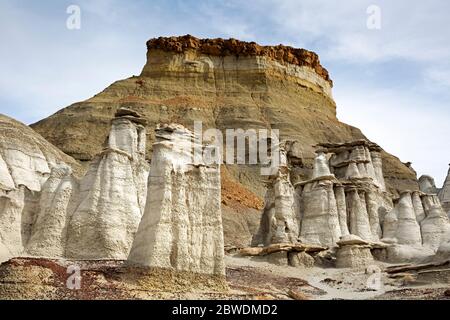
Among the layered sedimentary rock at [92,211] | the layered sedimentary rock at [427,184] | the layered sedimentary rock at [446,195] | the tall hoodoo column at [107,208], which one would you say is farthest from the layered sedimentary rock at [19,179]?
the layered sedimentary rock at [427,184]

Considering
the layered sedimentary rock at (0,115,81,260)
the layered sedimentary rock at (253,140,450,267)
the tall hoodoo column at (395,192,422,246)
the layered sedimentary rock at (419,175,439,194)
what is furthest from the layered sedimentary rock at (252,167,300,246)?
the layered sedimentary rock at (419,175,439,194)

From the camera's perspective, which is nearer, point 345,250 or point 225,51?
point 345,250

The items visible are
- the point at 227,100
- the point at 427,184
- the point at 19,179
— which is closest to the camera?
the point at 19,179

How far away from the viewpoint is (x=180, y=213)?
23453 millimetres

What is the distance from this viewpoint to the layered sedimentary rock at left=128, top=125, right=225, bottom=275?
22688 millimetres

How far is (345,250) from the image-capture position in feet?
128

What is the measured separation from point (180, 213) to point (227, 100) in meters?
64.7

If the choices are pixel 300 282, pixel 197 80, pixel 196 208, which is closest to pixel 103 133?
pixel 197 80

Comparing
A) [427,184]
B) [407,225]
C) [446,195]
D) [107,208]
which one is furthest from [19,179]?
[427,184]

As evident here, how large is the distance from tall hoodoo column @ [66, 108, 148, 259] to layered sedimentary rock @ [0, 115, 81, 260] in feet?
7.81

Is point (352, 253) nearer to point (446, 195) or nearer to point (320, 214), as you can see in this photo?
point (320, 214)

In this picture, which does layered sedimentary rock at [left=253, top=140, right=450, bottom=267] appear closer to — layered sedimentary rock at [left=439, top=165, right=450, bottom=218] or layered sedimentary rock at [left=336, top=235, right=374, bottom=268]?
layered sedimentary rock at [left=336, top=235, right=374, bottom=268]
